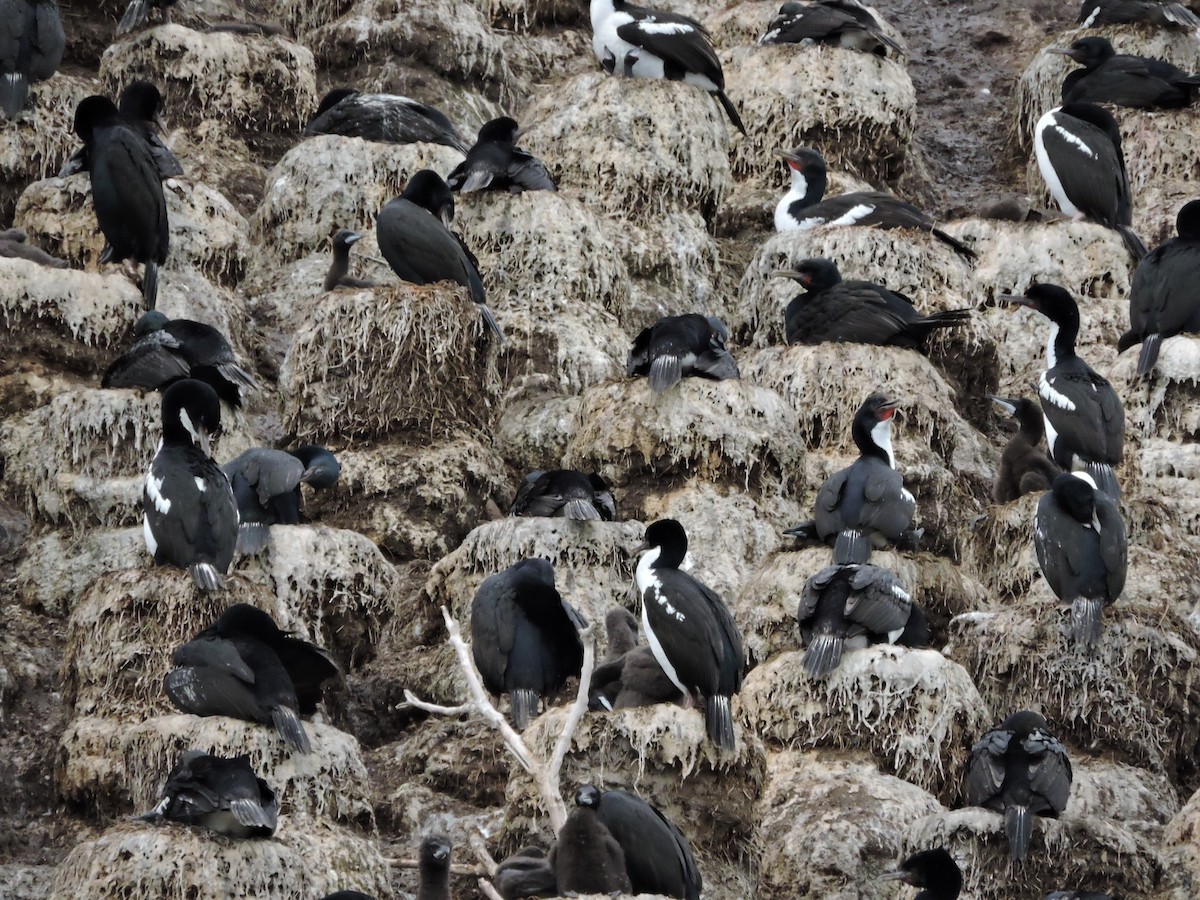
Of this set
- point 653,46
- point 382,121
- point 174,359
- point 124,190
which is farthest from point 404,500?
point 653,46

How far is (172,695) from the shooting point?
11.2 metres

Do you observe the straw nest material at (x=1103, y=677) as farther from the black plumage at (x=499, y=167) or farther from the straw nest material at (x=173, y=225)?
the straw nest material at (x=173, y=225)

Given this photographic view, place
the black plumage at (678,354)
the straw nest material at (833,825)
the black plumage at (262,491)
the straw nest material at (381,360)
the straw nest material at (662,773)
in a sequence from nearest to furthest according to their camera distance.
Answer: the straw nest material at (662,773), the straw nest material at (833,825), the black plumage at (262,491), the black plumage at (678,354), the straw nest material at (381,360)

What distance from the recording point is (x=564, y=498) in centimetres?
1327

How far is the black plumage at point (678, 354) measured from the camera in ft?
46.1

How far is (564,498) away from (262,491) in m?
1.66

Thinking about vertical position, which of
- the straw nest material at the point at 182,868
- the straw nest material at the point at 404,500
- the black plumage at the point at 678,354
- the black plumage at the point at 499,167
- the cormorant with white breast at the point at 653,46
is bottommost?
the straw nest material at the point at 404,500

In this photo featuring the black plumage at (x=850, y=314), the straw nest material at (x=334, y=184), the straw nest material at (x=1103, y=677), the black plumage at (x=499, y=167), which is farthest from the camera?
the straw nest material at (x=334, y=184)

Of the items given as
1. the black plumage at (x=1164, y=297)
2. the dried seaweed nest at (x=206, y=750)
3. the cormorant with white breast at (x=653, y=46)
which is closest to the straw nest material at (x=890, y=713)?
the dried seaweed nest at (x=206, y=750)

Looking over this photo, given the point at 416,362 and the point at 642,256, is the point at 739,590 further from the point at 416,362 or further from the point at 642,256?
the point at 642,256

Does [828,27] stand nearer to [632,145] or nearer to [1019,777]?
[632,145]

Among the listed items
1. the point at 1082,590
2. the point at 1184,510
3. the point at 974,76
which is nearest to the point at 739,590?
the point at 1082,590

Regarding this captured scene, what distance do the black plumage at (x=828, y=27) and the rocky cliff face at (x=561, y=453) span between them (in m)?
0.21

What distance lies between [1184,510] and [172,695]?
692 centimetres
